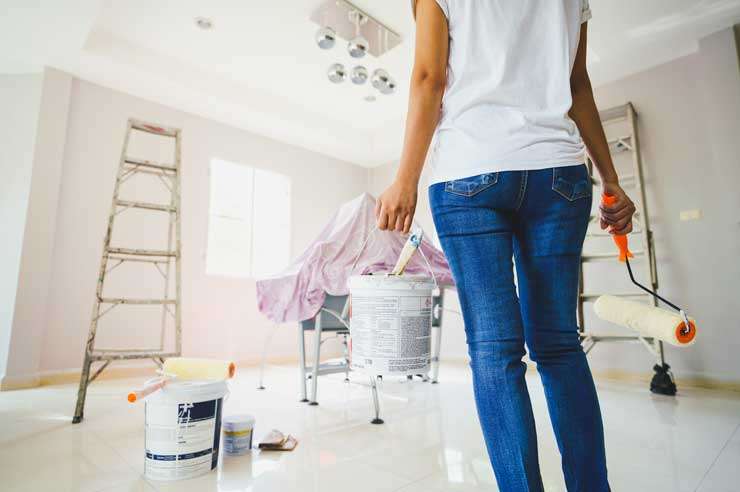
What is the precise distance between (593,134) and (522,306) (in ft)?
1.43

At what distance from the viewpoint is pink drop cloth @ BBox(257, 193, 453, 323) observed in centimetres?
231

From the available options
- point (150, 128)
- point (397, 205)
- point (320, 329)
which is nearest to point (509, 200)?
point (397, 205)

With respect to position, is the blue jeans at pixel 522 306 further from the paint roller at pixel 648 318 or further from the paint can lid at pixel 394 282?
the paint can lid at pixel 394 282

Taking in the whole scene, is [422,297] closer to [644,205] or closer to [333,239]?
[333,239]

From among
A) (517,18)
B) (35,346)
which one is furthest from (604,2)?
(35,346)

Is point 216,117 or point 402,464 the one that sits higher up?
point 216,117

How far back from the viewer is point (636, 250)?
10.7 ft

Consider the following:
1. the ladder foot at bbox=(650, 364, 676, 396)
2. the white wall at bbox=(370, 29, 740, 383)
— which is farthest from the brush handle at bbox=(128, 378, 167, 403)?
the white wall at bbox=(370, 29, 740, 383)

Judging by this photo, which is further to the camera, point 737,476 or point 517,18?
point 737,476

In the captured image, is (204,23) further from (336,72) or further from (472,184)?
(472,184)

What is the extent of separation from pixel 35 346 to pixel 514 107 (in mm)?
3813

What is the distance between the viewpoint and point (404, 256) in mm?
999

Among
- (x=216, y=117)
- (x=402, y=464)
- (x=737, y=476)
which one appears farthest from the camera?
(x=216, y=117)

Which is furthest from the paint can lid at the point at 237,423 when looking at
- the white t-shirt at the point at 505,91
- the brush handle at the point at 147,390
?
the white t-shirt at the point at 505,91
